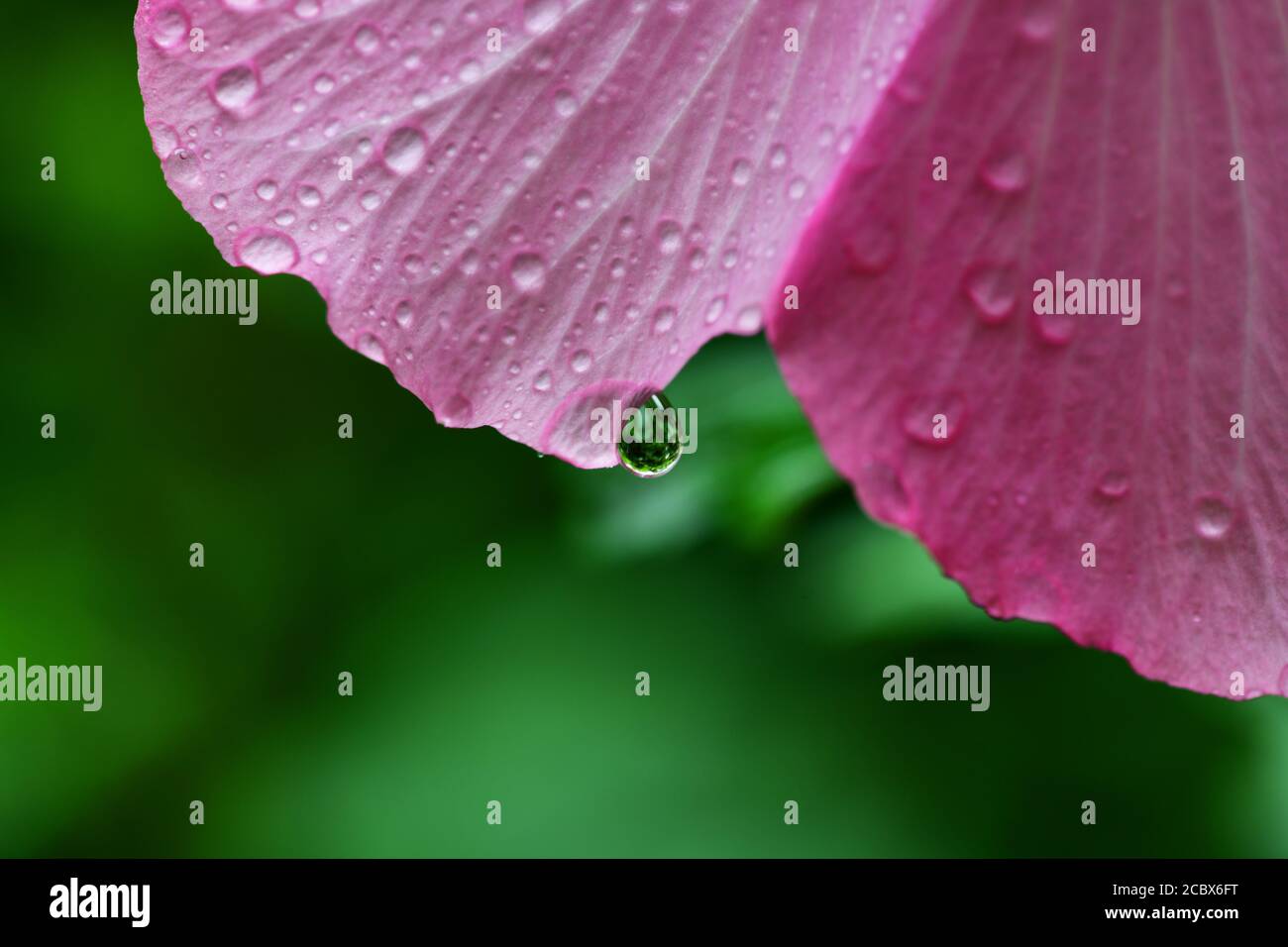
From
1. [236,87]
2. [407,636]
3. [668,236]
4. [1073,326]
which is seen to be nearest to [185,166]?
[236,87]

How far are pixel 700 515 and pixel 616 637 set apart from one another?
215 millimetres

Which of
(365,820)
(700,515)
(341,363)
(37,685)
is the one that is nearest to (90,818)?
(37,685)

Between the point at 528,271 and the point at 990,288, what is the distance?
0.42 feet

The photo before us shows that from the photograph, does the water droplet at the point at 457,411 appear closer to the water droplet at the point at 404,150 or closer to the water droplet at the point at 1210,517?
the water droplet at the point at 404,150

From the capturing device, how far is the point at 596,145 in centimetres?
32

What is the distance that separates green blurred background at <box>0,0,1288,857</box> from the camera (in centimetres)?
84

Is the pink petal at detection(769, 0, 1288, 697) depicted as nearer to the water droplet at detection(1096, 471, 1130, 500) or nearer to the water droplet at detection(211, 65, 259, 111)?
the water droplet at detection(1096, 471, 1130, 500)

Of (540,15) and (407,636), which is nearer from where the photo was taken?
(540,15)

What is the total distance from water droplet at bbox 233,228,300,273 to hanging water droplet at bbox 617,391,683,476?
102 millimetres

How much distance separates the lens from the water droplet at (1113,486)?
0.32 m

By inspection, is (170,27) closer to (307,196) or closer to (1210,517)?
(307,196)


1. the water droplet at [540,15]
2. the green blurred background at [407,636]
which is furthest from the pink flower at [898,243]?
the green blurred background at [407,636]

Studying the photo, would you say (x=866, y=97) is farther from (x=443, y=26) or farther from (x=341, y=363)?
(x=341, y=363)

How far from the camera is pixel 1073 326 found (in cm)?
32
